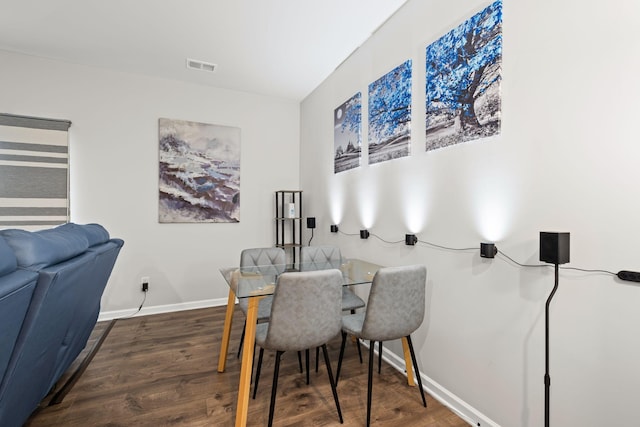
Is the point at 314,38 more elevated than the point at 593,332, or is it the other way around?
the point at 314,38

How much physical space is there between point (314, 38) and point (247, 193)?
227cm

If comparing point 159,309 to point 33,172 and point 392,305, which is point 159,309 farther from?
point 392,305

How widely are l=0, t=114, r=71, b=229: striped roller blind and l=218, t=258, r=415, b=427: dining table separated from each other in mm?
2429

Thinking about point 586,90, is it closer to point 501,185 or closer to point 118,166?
point 501,185

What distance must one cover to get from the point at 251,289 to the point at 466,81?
77.4 inches

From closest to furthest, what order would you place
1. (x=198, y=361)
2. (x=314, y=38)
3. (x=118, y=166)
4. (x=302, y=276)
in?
(x=302, y=276), (x=198, y=361), (x=314, y=38), (x=118, y=166)

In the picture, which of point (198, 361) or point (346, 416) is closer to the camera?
point (346, 416)

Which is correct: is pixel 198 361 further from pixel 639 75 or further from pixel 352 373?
pixel 639 75

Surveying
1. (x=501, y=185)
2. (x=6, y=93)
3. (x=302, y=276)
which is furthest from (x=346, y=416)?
(x=6, y=93)

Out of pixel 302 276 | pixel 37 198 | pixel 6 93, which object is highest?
pixel 6 93

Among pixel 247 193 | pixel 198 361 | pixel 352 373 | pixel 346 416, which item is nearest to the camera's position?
pixel 346 416

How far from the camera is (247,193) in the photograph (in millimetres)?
4402

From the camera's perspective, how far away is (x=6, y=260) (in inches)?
43.6

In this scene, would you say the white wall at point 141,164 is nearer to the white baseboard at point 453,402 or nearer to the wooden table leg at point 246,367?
the wooden table leg at point 246,367
